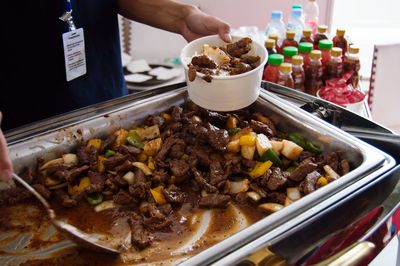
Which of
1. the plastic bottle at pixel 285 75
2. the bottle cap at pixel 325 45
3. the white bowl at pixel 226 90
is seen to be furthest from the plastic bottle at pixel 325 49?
the white bowl at pixel 226 90

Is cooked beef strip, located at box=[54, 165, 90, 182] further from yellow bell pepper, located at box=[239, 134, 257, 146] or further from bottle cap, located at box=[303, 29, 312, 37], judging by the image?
bottle cap, located at box=[303, 29, 312, 37]

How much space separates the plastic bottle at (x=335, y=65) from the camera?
2.10 meters

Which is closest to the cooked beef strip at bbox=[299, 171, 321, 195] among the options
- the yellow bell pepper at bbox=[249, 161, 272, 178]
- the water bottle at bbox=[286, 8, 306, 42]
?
the yellow bell pepper at bbox=[249, 161, 272, 178]

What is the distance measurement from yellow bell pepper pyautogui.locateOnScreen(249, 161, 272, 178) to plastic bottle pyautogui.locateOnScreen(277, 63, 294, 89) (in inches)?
27.0

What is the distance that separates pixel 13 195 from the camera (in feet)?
4.48

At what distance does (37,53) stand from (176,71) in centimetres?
174

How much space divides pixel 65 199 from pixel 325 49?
1415 mm

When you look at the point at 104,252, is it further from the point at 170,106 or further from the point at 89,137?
the point at 170,106

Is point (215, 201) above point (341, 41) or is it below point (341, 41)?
below

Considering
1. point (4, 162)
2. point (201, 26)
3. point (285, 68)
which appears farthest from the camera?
point (285, 68)

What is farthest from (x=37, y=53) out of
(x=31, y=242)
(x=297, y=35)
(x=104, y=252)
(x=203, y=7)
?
(x=203, y=7)

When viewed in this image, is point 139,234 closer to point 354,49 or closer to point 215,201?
point 215,201

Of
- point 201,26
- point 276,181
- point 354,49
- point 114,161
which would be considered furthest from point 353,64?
point 114,161

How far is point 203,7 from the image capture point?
3.57m
